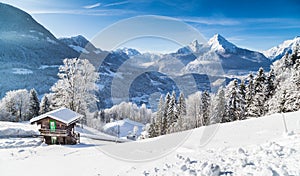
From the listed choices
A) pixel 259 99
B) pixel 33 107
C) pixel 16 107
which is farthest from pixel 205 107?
pixel 16 107

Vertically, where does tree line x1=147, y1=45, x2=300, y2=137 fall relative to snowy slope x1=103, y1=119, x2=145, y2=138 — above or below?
above

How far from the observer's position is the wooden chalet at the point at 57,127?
853 inches

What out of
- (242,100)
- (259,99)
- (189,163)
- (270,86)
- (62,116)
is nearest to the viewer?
(189,163)

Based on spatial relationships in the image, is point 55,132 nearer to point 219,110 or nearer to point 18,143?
point 18,143

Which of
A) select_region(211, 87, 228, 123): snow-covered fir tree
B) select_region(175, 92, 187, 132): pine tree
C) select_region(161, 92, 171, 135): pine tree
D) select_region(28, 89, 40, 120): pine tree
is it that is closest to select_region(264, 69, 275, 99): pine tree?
select_region(211, 87, 228, 123): snow-covered fir tree

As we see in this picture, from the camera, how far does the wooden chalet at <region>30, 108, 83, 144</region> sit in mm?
21656

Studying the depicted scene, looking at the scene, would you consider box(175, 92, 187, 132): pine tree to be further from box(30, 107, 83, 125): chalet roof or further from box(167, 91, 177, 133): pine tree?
box(30, 107, 83, 125): chalet roof

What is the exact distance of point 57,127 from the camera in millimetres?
22062

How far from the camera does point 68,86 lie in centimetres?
3070

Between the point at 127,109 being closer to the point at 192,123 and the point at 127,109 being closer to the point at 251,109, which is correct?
the point at 192,123

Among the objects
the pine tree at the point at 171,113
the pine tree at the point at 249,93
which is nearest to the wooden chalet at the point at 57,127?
the pine tree at the point at 171,113

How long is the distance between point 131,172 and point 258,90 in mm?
28929

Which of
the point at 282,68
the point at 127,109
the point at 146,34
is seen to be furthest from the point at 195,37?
the point at 127,109

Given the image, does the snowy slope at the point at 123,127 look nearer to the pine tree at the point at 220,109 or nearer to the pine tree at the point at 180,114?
the pine tree at the point at 180,114
